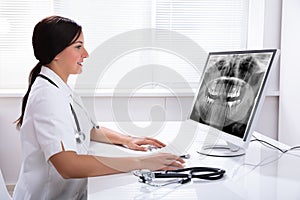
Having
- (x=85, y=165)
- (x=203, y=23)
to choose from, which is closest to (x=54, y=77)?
(x=85, y=165)

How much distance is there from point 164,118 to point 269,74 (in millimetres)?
1748

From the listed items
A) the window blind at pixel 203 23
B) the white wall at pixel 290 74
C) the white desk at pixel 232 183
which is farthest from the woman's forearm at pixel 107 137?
the white wall at pixel 290 74

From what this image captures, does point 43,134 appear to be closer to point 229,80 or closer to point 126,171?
point 126,171

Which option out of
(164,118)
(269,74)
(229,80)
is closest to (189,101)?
(164,118)

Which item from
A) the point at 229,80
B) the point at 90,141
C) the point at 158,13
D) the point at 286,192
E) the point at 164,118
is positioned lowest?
the point at 164,118

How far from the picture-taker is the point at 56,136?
1.10 metres

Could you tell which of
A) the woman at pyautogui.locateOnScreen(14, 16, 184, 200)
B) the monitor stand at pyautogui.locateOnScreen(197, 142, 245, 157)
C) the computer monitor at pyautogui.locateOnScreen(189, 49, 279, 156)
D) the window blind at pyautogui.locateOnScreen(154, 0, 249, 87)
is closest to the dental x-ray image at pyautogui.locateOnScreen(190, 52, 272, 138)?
the computer monitor at pyautogui.locateOnScreen(189, 49, 279, 156)

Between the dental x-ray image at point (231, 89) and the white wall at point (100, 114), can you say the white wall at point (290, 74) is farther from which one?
the dental x-ray image at point (231, 89)

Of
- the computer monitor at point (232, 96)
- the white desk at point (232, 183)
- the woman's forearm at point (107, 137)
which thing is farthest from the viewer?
the woman's forearm at point (107, 137)

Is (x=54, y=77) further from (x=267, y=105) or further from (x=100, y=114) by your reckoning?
(x=267, y=105)

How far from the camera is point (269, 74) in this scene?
1.17 meters

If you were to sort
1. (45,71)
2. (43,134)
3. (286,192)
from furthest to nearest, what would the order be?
(45,71) < (43,134) < (286,192)

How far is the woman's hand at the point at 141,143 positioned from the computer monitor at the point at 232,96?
17 centimetres

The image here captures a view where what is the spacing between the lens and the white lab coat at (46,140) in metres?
1.11
